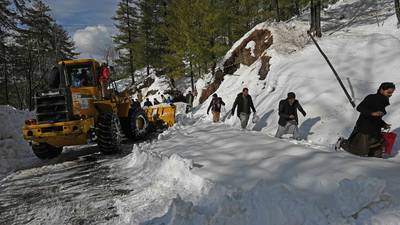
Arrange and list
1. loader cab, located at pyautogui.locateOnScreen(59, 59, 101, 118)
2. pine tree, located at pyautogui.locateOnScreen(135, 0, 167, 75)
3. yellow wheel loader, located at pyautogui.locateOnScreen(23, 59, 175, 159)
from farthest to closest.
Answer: pine tree, located at pyautogui.locateOnScreen(135, 0, 167, 75) → loader cab, located at pyautogui.locateOnScreen(59, 59, 101, 118) → yellow wheel loader, located at pyautogui.locateOnScreen(23, 59, 175, 159)

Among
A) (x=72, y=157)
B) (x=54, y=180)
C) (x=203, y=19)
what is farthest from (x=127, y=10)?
(x=54, y=180)

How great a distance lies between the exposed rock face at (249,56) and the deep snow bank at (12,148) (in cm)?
1082

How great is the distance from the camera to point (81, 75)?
482 inches

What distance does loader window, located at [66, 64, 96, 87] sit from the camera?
12151mm

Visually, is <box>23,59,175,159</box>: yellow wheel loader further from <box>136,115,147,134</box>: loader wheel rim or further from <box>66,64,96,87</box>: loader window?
<box>136,115,147,134</box>: loader wheel rim

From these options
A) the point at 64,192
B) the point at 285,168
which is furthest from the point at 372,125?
the point at 64,192

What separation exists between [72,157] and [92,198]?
17.6 ft

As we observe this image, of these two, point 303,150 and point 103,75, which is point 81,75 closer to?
point 103,75

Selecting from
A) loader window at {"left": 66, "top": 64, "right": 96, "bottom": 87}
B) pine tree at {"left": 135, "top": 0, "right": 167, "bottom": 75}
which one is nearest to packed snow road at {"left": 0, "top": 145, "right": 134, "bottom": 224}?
loader window at {"left": 66, "top": 64, "right": 96, "bottom": 87}

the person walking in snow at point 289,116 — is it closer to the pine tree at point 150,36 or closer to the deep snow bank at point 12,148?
the deep snow bank at point 12,148

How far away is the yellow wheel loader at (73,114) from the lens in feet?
35.5

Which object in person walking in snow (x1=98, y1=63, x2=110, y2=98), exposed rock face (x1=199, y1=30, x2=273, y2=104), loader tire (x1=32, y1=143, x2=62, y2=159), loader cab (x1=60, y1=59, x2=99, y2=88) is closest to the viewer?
loader tire (x1=32, y1=143, x2=62, y2=159)

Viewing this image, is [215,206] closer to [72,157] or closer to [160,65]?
[72,157]

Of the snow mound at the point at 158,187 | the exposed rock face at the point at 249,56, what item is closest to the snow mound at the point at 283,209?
the snow mound at the point at 158,187
